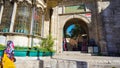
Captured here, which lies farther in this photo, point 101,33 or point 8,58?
point 101,33

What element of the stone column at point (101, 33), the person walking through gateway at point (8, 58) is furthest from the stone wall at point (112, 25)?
the person walking through gateway at point (8, 58)

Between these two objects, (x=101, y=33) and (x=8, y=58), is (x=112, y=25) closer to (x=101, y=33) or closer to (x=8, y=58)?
(x=101, y=33)

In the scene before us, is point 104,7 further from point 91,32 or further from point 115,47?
point 115,47

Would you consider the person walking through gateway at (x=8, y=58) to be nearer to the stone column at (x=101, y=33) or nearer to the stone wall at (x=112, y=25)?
the stone column at (x=101, y=33)

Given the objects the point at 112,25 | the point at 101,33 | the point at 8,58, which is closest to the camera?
the point at 8,58

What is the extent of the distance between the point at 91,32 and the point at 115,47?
302cm

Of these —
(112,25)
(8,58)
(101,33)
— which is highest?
(112,25)

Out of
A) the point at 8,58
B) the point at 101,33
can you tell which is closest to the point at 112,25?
the point at 101,33

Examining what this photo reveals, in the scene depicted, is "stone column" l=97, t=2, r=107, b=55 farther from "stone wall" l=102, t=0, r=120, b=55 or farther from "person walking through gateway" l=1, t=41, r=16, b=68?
"person walking through gateway" l=1, t=41, r=16, b=68

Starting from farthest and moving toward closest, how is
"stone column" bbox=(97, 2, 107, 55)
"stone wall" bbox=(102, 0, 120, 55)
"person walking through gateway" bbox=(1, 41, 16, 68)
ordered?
"stone wall" bbox=(102, 0, 120, 55) < "stone column" bbox=(97, 2, 107, 55) < "person walking through gateway" bbox=(1, 41, 16, 68)

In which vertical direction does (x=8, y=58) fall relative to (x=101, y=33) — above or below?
below

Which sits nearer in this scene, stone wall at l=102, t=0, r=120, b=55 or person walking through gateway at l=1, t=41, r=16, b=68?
person walking through gateway at l=1, t=41, r=16, b=68

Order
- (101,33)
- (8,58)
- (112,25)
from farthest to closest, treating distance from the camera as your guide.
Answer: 1. (101,33)
2. (112,25)
3. (8,58)

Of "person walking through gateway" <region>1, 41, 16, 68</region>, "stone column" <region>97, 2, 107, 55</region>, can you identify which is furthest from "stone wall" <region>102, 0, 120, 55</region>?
"person walking through gateway" <region>1, 41, 16, 68</region>
